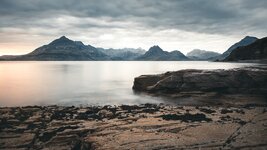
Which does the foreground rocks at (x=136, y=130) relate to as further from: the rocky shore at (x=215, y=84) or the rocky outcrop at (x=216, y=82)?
the rocky outcrop at (x=216, y=82)

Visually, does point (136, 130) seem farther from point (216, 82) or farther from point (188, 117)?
point (216, 82)

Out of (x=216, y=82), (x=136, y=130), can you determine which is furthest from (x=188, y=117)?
(x=216, y=82)

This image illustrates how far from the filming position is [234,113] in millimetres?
33688

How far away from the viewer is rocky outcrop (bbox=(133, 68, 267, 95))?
51.7 m

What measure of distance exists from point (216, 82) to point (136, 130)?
30976mm

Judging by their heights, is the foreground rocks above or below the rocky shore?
below

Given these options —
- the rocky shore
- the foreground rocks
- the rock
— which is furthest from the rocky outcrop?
the rock

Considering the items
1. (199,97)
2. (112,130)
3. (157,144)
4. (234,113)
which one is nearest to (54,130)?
(112,130)

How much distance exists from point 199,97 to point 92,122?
2575cm

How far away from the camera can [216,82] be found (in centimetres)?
5241

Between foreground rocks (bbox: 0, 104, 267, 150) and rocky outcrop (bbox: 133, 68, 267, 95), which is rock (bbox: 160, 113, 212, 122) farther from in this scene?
rocky outcrop (bbox: 133, 68, 267, 95)

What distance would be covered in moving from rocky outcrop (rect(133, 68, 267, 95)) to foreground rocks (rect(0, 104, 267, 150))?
56.1ft

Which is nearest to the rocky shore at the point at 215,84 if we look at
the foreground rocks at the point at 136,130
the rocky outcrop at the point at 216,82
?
the rocky outcrop at the point at 216,82

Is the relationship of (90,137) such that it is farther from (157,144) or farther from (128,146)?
(157,144)
